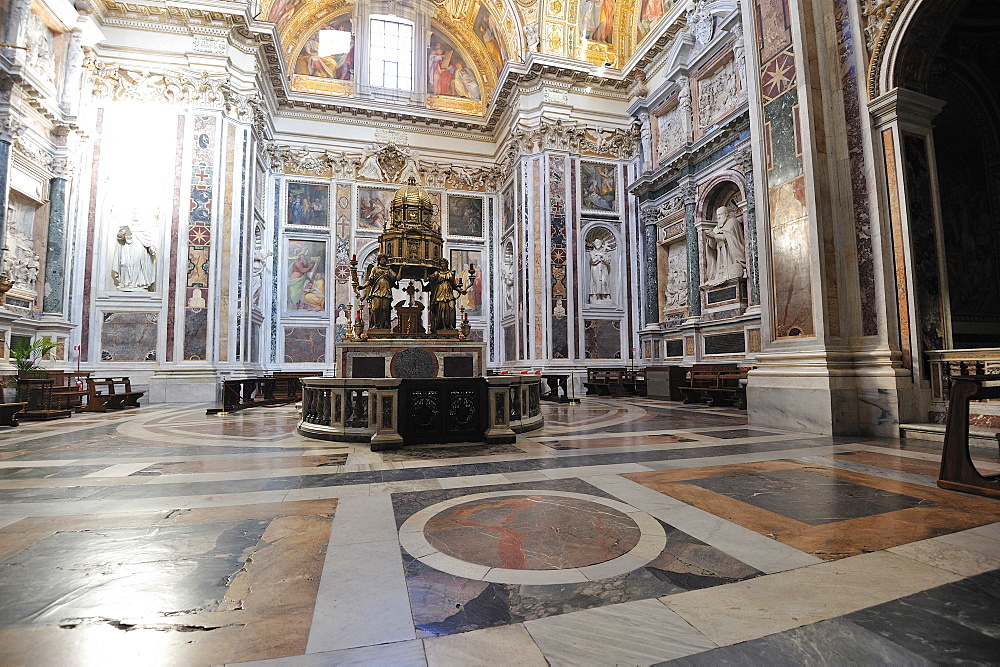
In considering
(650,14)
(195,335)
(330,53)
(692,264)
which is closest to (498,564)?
(692,264)

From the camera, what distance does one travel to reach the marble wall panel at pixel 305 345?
19766 millimetres

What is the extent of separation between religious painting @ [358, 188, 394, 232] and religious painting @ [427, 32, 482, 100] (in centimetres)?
584

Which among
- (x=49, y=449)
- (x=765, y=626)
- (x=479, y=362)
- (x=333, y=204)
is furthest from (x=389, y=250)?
(x=333, y=204)

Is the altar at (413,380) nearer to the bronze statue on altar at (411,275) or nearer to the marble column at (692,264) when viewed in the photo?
the bronze statue on altar at (411,275)

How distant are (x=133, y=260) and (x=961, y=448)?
17.5m

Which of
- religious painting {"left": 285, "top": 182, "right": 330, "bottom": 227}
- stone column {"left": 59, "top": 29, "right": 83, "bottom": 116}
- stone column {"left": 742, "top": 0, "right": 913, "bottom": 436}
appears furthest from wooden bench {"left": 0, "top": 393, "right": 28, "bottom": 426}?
religious painting {"left": 285, "top": 182, "right": 330, "bottom": 227}

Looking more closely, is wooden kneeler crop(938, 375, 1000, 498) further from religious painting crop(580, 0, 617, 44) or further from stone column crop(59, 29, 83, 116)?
religious painting crop(580, 0, 617, 44)

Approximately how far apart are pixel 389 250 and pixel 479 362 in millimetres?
3148

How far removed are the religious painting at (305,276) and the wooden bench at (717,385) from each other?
47.8 ft

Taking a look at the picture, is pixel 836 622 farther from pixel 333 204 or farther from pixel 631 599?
pixel 333 204

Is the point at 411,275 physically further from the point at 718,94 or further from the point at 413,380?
the point at 718,94

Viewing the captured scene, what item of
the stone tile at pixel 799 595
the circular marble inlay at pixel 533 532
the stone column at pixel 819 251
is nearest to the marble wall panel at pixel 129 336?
the circular marble inlay at pixel 533 532

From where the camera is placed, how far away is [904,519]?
284 cm

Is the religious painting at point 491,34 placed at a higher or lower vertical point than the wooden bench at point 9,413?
higher
